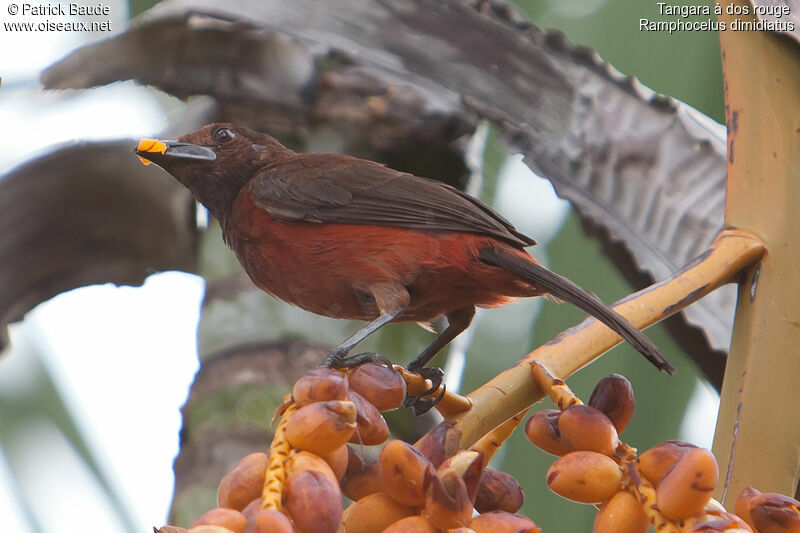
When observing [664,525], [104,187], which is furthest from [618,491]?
[104,187]

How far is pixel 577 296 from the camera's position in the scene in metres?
1.33

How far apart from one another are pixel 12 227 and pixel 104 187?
193 mm

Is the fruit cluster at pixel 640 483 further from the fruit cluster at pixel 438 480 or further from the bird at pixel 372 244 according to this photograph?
the bird at pixel 372 244

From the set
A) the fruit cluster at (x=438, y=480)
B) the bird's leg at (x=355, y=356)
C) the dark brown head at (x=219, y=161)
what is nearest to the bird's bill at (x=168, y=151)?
the dark brown head at (x=219, y=161)

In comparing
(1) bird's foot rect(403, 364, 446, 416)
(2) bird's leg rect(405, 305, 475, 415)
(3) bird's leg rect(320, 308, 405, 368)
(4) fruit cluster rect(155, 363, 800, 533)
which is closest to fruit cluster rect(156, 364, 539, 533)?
(4) fruit cluster rect(155, 363, 800, 533)

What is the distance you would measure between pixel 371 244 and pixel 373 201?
101 millimetres

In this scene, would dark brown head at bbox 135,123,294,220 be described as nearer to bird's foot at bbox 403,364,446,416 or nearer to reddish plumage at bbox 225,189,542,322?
reddish plumage at bbox 225,189,542,322

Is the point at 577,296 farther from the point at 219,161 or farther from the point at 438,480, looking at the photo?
the point at 219,161

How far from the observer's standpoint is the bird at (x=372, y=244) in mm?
1628

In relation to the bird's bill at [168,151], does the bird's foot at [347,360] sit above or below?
below

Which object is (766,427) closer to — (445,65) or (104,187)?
(445,65)

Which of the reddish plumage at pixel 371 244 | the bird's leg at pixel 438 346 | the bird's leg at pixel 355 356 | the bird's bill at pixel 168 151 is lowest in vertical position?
the bird's leg at pixel 438 346

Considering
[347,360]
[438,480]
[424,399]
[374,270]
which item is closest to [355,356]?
[347,360]

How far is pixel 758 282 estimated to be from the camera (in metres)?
1.32
